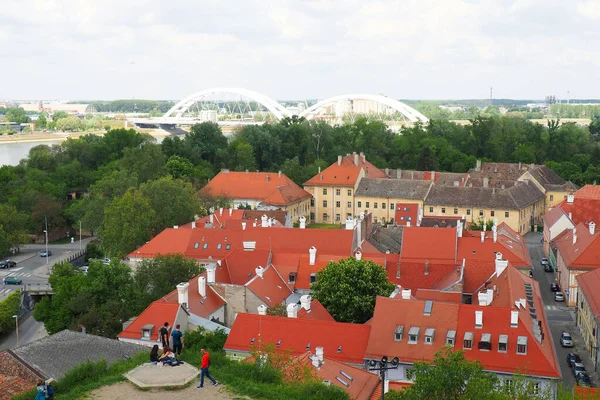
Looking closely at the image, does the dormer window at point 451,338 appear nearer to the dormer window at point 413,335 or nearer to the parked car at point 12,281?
the dormer window at point 413,335

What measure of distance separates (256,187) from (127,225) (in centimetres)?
2654

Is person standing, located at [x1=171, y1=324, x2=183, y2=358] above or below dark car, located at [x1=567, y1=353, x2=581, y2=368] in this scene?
above

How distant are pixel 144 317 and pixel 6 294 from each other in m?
23.3

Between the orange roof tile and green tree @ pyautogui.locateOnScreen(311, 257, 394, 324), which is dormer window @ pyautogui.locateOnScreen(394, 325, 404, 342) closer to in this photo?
green tree @ pyautogui.locateOnScreen(311, 257, 394, 324)

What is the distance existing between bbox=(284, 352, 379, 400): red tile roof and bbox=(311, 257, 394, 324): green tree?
8.25 metres

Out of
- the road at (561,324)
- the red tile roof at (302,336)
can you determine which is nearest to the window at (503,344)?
the red tile roof at (302,336)

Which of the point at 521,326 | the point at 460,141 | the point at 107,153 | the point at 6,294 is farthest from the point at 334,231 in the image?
the point at 460,141

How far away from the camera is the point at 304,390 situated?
21484 millimetres

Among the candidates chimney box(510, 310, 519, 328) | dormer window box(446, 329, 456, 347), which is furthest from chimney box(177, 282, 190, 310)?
chimney box(510, 310, 519, 328)

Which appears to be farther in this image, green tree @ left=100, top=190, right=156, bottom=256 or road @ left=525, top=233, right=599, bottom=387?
green tree @ left=100, top=190, right=156, bottom=256

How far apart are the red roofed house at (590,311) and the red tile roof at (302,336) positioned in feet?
41.3

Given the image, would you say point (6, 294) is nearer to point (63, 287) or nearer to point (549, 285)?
point (63, 287)

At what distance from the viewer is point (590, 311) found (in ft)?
124

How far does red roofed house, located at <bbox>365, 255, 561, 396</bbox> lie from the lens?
28844mm
